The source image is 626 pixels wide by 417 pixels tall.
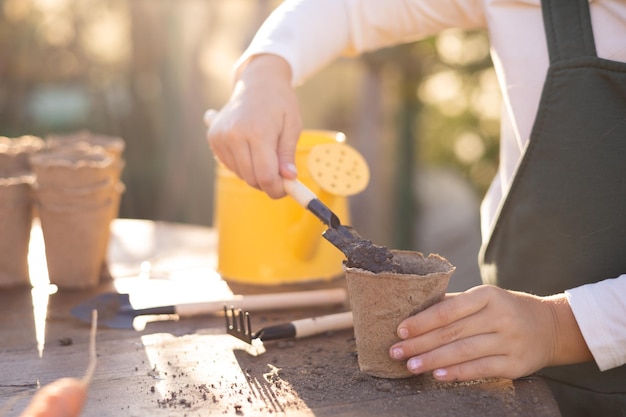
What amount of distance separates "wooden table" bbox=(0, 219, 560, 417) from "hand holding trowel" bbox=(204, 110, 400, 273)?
6.9 inches

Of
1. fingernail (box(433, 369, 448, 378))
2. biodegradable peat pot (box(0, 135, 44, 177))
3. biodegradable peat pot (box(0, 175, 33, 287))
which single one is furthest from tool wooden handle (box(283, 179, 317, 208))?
biodegradable peat pot (box(0, 135, 44, 177))

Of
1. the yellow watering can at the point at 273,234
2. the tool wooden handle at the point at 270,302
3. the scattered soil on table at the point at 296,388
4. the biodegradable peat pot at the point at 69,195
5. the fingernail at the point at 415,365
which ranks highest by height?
the biodegradable peat pot at the point at 69,195

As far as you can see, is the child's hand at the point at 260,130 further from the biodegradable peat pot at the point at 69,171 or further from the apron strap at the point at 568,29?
the apron strap at the point at 568,29

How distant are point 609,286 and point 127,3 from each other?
4.63 metres

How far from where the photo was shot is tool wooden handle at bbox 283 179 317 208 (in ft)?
4.41

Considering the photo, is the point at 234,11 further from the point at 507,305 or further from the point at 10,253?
the point at 507,305

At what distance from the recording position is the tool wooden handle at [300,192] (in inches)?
52.9

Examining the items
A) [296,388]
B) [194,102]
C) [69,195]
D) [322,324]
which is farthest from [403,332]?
[194,102]

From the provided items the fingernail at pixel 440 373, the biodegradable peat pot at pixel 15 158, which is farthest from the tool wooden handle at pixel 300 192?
the biodegradable peat pot at pixel 15 158

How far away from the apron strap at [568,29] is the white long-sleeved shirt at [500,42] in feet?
0.07

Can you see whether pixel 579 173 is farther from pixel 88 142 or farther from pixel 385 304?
pixel 88 142

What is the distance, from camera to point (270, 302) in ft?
4.83

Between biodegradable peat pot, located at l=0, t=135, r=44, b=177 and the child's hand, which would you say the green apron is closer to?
the child's hand

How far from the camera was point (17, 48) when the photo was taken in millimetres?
5180
